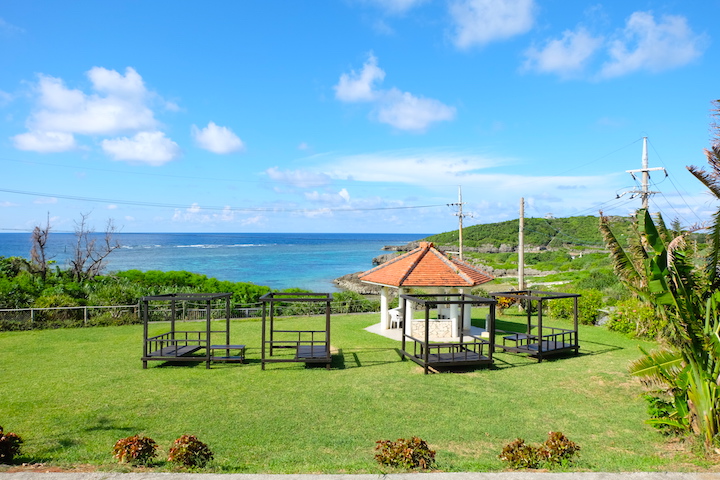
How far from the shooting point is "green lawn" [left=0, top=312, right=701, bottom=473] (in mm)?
6480

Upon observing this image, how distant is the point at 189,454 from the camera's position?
5.60m

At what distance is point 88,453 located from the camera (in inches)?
248

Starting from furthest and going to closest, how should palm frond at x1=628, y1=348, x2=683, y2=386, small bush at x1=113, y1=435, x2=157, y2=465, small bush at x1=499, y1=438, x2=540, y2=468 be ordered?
palm frond at x1=628, y1=348, x2=683, y2=386
small bush at x1=499, y1=438, x2=540, y2=468
small bush at x1=113, y1=435, x2=157, y2=465

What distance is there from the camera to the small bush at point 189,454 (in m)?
5.56

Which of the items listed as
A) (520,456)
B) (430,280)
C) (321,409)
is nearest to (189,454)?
(321,409)

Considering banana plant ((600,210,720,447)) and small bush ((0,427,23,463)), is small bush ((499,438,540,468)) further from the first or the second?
small bush ((0,427,23,463))

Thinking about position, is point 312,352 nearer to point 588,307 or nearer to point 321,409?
point 321,409

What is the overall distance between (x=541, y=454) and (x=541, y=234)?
80.5m

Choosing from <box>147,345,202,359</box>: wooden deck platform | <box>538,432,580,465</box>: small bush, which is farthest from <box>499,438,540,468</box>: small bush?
<box>147,345,202,359</box>: wooden deck platform

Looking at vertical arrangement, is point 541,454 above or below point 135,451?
below

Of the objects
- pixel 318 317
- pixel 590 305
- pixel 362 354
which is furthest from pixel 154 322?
pixel 590 305

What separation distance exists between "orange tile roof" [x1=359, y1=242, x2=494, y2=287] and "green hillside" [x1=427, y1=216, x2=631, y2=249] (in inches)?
1452

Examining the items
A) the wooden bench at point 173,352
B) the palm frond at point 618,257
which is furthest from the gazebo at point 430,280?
the palm frond at point 618,257

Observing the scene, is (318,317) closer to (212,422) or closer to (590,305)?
(590,305)
